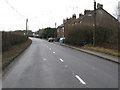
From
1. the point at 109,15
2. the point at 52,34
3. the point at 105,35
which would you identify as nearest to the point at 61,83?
the point at 105,35

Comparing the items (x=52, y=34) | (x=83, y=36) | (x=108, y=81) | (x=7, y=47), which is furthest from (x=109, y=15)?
(x=108, y=81)

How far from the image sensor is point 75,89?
30.2ft

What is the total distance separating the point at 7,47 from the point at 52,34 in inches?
3845

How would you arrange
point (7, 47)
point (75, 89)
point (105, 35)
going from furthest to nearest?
1. point (105, 35)
2. point (7, 47)
3. point (75, 89)

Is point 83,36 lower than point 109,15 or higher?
lower

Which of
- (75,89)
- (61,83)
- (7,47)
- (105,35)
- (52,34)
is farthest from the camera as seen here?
(52,34)

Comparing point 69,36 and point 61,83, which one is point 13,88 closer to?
point 61,83

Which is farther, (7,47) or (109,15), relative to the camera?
(109,15)

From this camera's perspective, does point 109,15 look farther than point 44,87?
Yes

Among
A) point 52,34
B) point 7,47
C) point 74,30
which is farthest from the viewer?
point 52,34

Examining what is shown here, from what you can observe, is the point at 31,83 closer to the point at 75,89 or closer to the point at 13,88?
the point at 13,88

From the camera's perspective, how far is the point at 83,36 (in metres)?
45.1

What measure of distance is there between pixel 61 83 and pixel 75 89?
1.39m

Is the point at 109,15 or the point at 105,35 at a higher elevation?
the point at 109,15
